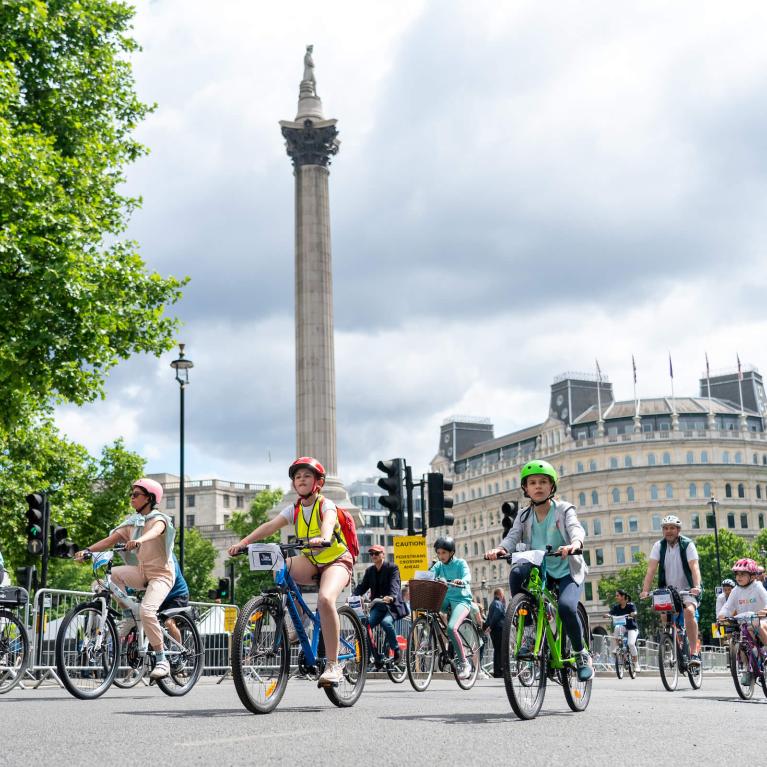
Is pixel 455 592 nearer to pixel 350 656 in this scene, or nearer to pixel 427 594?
pixel 427 594

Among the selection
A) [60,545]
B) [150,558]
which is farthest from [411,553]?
[150,558]

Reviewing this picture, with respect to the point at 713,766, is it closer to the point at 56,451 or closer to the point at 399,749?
the point at 399,749

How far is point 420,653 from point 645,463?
99561 millimetres

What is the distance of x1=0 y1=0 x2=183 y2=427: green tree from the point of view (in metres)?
19.7

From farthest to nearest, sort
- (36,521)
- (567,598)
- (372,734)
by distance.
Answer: (36,521) < (567,598) < (372,734)

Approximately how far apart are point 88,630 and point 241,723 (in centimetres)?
344

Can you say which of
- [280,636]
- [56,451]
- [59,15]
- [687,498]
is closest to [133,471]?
[56,451]

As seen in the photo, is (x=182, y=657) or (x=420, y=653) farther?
(x=420, y=653)

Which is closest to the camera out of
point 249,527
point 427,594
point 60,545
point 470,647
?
point 427,594

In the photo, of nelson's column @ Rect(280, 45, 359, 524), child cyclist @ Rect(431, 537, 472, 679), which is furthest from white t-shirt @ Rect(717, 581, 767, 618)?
nelson's column @ Rect(280, 45, 359, 524)

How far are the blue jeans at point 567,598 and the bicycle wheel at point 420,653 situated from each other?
4.76 m

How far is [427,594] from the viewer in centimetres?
1276

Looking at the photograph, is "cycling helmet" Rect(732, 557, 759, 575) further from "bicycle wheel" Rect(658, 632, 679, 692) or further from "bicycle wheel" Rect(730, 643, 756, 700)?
"bicycle wheel" Rect(658, 632, 679, 692)

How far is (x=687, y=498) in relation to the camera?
107938 millimetres
